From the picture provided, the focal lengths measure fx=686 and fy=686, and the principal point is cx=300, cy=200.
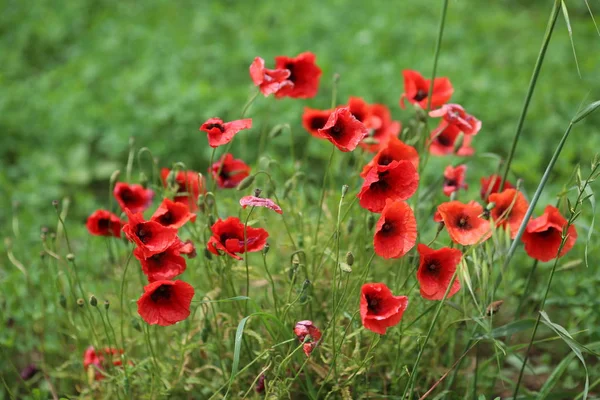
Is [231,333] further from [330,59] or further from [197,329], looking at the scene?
[330,59]

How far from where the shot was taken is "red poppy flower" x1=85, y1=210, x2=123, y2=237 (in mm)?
1781

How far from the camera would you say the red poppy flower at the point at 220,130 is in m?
1.55

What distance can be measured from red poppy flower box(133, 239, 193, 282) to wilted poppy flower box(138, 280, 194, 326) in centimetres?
2

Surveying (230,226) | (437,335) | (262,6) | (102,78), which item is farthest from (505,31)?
(230,226)

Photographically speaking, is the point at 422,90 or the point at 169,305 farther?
the point at 422,90

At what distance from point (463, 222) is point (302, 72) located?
0.63 m

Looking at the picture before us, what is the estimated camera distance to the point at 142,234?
152 centimetres

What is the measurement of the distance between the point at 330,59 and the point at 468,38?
0.92 metres

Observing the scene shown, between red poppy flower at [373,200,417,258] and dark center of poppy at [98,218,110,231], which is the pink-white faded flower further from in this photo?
dark center of poppy at [98,218,110,231]

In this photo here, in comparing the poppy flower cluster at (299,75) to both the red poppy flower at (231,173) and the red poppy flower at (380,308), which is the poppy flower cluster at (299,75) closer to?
the red poppy flower at (231,173)

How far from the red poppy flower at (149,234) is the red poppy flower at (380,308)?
0.43 metres

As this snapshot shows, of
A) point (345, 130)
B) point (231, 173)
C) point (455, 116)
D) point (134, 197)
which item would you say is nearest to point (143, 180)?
point (134, 197)

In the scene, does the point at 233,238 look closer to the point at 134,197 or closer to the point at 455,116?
the point at 134,197

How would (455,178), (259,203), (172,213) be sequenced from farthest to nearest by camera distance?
(455,178)
(172,213)
(259,203)
